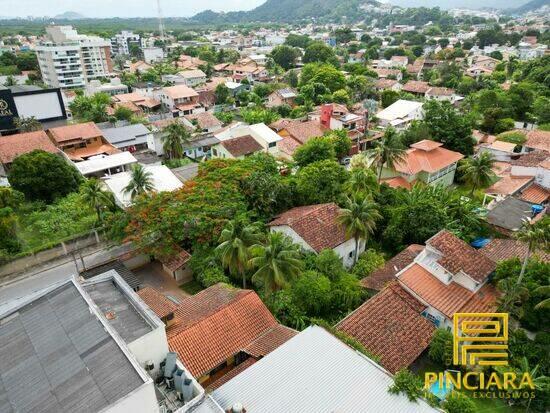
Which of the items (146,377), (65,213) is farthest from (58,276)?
(146,377)

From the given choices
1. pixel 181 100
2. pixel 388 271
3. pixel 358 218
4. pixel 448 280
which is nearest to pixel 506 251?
pixel 448 280

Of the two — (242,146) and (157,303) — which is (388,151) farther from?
(157,303)

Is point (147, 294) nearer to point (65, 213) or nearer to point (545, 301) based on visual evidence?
point (65, 213)

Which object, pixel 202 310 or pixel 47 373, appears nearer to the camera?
pixel 47 373

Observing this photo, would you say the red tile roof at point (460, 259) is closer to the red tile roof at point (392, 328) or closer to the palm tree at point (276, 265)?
the red tile roof at point (392, 328)

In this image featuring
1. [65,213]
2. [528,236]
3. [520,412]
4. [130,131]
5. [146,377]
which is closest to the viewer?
[146,377]

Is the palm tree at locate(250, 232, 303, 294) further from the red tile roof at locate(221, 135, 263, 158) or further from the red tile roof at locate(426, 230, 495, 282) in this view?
the red tile roof at locate(221, 135, 263, 158)

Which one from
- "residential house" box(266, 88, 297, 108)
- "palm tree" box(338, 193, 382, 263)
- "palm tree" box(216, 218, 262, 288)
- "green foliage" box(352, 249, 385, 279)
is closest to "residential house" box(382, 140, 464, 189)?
"green foliage" box(352, 249, 385, 279)
